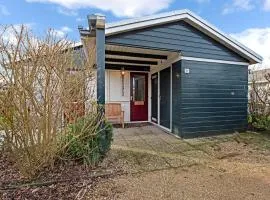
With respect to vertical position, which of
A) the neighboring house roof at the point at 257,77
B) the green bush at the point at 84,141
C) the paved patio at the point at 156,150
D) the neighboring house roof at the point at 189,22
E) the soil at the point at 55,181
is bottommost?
the soil at the point at 55,181

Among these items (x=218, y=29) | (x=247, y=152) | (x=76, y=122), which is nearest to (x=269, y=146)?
(x=247, y=152)

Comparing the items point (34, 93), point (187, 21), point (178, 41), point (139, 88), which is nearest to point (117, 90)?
point (139, 88)

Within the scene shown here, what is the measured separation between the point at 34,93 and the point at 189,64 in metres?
4.73

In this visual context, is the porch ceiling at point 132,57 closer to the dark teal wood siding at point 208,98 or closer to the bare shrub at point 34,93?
the dark teal wood siding at point 208,98

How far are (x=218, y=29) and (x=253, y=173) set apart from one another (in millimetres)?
4421

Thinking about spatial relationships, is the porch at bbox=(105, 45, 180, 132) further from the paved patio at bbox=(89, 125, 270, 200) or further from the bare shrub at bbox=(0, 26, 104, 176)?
the bare shrub at bbox=(0, 26, 104, 176)

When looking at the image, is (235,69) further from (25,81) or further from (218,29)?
(25,81)

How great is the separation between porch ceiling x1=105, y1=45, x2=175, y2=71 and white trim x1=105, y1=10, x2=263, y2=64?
0.82m

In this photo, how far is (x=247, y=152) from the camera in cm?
554

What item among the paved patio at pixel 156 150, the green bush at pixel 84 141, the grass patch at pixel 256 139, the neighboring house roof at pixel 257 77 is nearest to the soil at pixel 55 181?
the green bush at pixel 84 141

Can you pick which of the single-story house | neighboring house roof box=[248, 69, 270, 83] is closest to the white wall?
the single-story house

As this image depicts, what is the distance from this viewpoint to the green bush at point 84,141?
4.39 meters

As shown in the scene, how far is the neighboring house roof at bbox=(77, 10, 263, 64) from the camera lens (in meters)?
5.73

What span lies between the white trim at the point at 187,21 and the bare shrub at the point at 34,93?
1.89 metres
